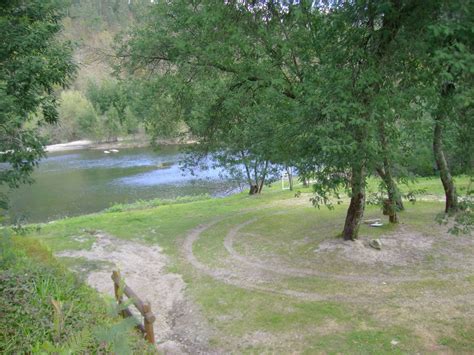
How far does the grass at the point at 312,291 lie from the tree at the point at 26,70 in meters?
3.86

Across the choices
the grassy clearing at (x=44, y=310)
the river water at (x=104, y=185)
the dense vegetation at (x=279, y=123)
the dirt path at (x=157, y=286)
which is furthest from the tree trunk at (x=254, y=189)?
the grassy clearing at (x=44, y=310)

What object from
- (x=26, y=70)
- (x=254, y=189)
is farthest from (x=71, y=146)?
(x=26, y=70)

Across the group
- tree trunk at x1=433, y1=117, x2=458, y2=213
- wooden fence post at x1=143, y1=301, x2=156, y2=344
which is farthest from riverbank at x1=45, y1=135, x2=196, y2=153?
wooden fence post at x1=143, y1=301, x2=156, y2=344

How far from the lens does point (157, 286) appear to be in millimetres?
10305

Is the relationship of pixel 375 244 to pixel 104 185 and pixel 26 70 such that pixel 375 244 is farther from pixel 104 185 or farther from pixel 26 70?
pixel 104 185

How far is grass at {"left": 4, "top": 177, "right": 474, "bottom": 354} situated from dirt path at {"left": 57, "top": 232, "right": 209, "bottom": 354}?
0.29 meters

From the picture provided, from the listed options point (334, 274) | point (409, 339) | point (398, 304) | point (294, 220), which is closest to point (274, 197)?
point (294, 220)

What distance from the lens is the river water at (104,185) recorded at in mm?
31250

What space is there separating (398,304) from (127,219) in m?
11.8

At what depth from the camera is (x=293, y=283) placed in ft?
32.8

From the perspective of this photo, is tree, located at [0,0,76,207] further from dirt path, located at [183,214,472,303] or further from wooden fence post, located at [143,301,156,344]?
dirt path, located at [183,214,472,303]

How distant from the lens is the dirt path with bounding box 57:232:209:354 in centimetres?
787

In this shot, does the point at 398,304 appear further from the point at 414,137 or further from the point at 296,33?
the point at 296,33

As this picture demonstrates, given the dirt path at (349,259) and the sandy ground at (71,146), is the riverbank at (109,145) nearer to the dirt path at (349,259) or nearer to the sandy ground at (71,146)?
the sandy ground at (71,146)
